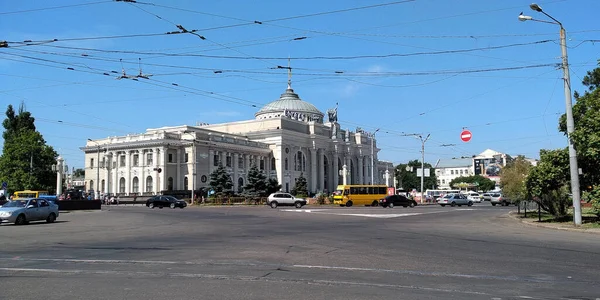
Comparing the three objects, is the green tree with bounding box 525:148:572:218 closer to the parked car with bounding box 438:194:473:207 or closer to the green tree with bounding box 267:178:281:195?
the parked car with bounding box 438:194:473:207

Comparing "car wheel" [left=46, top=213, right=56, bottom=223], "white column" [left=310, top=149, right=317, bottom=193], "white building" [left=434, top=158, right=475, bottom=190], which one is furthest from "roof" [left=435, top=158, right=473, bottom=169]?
"car wheel" [left=46, top=213, right=56, bottom=223]

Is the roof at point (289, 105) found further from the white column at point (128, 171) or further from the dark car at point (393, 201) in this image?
the dark car at point (393, 201)

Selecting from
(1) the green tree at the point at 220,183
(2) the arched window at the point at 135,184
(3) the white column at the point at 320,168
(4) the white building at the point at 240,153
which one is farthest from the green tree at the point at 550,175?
(3) the white column at the point at 320,168

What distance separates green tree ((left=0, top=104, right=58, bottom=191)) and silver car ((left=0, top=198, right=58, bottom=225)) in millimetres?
48797

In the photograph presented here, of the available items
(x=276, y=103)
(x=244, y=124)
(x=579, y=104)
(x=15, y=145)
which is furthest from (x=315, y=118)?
(x=579, y=104)

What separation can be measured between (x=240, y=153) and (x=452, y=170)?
342ft

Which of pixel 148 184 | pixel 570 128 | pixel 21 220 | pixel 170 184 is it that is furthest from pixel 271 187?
pixel 570 128

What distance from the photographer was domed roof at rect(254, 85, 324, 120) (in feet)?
396

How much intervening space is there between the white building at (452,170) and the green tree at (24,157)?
133 m

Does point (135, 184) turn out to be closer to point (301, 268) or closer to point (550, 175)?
point (550, 175)

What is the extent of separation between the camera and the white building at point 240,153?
87625 millimetres

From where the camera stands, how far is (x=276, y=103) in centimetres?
12388

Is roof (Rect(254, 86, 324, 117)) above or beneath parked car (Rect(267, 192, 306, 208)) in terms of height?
above

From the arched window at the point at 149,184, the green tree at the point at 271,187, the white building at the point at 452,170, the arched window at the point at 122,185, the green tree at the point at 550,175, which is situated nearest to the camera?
the green tree at the point at 550,175
